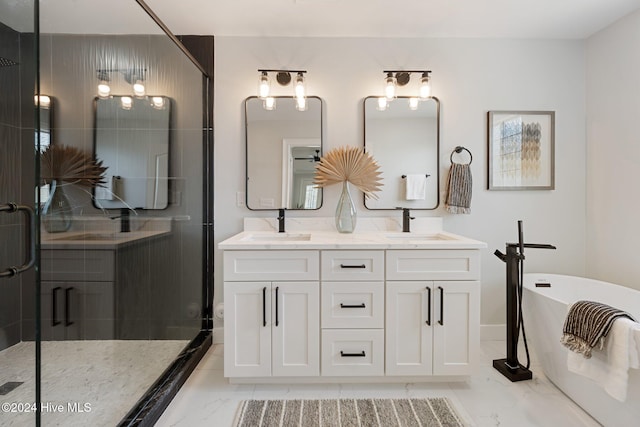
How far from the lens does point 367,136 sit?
2.45 m

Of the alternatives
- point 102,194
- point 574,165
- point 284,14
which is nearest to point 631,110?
point 574,165

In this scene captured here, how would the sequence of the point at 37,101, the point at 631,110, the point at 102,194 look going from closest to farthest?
the point at 37,101, the point at 102,194, the point at 631,110

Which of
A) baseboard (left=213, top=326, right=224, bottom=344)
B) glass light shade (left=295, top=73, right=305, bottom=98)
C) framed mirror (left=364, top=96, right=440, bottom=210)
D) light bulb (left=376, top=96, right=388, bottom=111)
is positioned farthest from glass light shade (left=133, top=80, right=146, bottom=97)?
baseboard (left=213, top=326, right=224, bottom=344)

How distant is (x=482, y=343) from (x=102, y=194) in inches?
109

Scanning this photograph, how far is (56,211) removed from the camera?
1.21m

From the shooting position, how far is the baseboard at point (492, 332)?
2.51 metres

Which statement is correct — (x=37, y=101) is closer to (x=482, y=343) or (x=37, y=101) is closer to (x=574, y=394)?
(x=574, y=394)

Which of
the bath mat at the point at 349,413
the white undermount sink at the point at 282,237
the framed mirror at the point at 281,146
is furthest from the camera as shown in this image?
the framed mirror at the point at 281,146

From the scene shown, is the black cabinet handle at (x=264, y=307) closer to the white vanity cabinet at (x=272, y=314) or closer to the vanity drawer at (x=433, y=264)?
the white vanity cabinet at (x=272, y=314)

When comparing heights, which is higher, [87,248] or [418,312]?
[87,248]

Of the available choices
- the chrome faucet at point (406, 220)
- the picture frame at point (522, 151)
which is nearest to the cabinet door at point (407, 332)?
the chrome faucet at point (406, 220)

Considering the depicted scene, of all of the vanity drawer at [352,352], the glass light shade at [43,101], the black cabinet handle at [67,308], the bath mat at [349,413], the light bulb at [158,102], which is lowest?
the bath mat at [349,413]

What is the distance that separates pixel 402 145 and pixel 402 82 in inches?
19.7

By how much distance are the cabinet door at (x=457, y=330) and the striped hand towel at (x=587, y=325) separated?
432 mm
